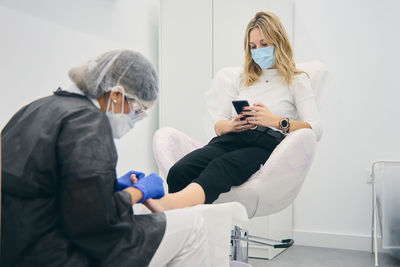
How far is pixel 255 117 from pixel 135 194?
87 cm

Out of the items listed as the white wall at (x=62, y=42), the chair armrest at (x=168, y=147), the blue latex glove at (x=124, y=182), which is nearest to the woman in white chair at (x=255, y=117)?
the chair armrest at (x=168, y=147)

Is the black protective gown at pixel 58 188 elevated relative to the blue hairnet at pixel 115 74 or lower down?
lower down

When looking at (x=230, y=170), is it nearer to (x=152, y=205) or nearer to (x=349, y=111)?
(x=152, y=205)

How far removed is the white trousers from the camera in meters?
1.10

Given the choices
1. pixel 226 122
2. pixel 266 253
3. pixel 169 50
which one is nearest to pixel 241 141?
pixel 226 122

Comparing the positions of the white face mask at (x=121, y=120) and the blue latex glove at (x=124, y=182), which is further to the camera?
the blue latex glove at (x=124, y=182)

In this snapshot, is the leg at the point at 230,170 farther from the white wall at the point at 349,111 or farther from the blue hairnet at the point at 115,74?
the white wall at the point at 349,111

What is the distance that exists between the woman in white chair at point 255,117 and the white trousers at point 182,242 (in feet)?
1.18

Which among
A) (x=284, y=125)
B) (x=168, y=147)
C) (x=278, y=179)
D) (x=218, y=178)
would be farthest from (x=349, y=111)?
(x=218, y=178)

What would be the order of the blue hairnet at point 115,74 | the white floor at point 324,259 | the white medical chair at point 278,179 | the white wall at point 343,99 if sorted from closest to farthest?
the blue hairnet at point 115,74
the white medical chair at point 278,179
the white floor at point 324,259
the white wall at point 343,99

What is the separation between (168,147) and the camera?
1961 mm

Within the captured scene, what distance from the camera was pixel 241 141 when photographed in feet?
6.16

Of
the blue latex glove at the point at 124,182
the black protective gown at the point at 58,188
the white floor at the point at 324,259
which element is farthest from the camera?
the white floor at the point at 324,259

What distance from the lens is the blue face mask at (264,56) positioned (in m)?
2.01
